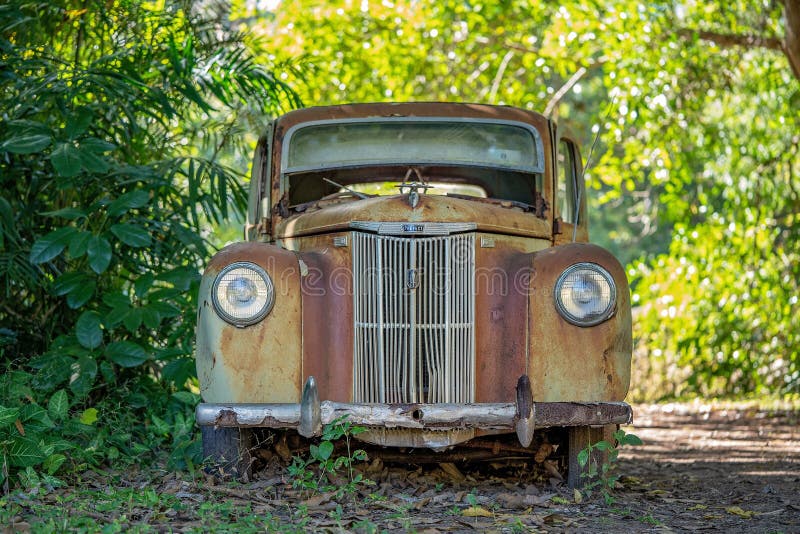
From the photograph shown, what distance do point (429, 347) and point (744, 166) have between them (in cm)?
715

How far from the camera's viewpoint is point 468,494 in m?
4.28

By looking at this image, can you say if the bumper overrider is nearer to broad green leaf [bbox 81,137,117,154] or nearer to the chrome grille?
the chrome grille

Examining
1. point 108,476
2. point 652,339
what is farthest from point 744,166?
point 108,476

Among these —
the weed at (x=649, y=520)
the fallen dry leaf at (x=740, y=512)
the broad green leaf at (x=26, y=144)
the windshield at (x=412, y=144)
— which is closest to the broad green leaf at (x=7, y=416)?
the broad green leaf at (x=26, y=144)

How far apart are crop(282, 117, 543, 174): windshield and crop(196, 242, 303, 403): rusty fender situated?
3.76 ft

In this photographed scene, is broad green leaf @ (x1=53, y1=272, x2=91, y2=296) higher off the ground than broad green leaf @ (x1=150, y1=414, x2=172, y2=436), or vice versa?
broad green leaf @ (x1=53, y1=272, x2=91, y2=296)

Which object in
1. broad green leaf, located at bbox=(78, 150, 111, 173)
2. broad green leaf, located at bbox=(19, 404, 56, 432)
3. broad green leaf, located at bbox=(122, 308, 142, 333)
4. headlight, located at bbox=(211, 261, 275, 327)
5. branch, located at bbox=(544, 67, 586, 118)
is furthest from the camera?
branch, located at bbox=(544, 67, 586, 118)

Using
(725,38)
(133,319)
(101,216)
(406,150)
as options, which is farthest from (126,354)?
(725,38)

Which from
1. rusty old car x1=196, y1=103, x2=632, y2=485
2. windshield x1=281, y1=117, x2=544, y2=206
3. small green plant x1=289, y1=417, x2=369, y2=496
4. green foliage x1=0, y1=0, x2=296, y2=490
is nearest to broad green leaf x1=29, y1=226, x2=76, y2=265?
green foliage x1=0, y1=0, x2=296, y2=490

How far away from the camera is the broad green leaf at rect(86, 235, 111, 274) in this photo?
524 cm

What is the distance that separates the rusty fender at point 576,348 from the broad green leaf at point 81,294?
9.04 ft

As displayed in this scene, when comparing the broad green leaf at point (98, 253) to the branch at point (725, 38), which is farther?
the branch at point (725, 38)

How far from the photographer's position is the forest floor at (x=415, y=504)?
12.1ft

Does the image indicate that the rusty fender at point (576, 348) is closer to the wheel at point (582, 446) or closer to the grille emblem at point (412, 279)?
the wheel at point (582, 446)
